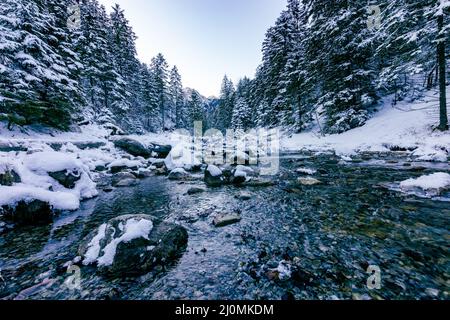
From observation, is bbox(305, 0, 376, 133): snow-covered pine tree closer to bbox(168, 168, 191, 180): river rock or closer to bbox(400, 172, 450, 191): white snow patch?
bbox(400, 172, 450, 191): white snow patch

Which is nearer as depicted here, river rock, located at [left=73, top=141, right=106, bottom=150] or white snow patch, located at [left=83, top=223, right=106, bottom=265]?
white snow patch, located at [left=83, top=223, right=106, bottom=265]

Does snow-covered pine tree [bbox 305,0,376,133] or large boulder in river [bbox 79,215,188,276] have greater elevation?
snow-covered pine tree [bbox 305,0,376,133]

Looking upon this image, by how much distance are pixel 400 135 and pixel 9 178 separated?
19.0m

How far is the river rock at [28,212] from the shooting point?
5156mm

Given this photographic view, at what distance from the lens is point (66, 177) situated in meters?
7.06

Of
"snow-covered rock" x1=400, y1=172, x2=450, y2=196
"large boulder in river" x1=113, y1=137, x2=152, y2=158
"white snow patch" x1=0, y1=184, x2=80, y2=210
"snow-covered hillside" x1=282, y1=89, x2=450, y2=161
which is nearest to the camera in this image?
"white snow patch" x1=0, y1=184, x2=80, y2=210

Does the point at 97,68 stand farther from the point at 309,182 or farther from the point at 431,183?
the point at 431,183

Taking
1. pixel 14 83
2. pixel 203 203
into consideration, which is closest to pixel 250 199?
pixel 203 203

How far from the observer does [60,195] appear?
621cm

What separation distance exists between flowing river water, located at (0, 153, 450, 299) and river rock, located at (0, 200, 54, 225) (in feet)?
0.92

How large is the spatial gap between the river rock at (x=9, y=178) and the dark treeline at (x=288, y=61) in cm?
876

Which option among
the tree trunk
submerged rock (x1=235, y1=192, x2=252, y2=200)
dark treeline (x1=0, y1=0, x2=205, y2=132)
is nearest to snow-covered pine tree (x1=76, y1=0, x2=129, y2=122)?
dark treeline (x1=0, y1=0, x2=205, y2=132)

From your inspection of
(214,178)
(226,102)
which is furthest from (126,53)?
(214,178)

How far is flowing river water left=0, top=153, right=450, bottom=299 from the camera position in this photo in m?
2.88
